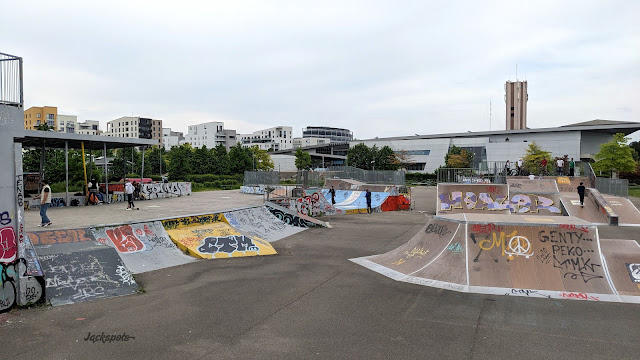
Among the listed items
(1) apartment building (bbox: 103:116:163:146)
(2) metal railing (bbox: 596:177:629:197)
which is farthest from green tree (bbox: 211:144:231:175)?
(1) apartment building (bbox: 103:116:163:146)

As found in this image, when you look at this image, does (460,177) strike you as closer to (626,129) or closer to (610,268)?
(610,268)

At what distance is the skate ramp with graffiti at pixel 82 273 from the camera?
878 centimetres

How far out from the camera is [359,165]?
89000 millimetres

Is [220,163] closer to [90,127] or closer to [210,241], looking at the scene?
[210,241]

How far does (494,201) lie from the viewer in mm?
24328

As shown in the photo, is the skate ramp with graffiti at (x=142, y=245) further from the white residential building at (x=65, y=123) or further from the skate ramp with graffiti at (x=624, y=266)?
the white residential building at (x=65, y=123)

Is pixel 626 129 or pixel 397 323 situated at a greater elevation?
pixel 626 129

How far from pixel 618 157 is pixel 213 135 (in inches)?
4831

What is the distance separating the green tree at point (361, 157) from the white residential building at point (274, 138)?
67465 millimetres

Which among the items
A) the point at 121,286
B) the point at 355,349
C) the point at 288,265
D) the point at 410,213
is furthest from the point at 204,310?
the point at 410,213

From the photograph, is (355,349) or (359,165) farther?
(359,165)

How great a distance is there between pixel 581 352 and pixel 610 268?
4354 mm

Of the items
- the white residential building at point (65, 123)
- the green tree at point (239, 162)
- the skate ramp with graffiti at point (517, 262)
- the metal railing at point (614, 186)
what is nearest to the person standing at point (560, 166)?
the metal railing at point (614, 186)

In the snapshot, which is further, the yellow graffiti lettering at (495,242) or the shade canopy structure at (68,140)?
the shade canopy structure at (68,140)
